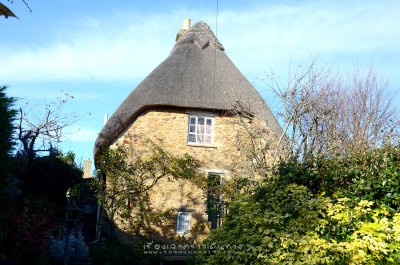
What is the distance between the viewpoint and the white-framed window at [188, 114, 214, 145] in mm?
10602

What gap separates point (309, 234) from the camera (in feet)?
15.2

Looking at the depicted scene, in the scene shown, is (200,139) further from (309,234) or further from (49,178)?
(309,234)

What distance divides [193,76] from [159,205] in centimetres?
399

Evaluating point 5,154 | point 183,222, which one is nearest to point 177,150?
point 183,222

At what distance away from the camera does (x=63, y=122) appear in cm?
969

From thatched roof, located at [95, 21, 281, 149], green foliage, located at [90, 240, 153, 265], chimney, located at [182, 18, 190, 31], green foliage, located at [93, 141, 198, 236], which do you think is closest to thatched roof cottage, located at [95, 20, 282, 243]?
thatched roof, located at [95, 21, 281, 149]

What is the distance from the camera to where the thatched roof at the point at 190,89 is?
10.2m

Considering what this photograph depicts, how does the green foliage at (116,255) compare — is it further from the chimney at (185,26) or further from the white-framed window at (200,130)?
the chimney at (185,26)

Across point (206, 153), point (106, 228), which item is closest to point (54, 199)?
point (106, 228)

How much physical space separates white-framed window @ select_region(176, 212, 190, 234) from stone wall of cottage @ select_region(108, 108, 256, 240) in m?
0.12

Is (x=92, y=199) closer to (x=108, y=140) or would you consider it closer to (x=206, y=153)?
(x=108, y=140)

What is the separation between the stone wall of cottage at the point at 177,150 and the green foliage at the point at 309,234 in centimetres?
469

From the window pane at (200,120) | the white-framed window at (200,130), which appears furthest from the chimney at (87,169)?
the window pane at (200,120)

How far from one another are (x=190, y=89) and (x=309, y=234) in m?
6.71
